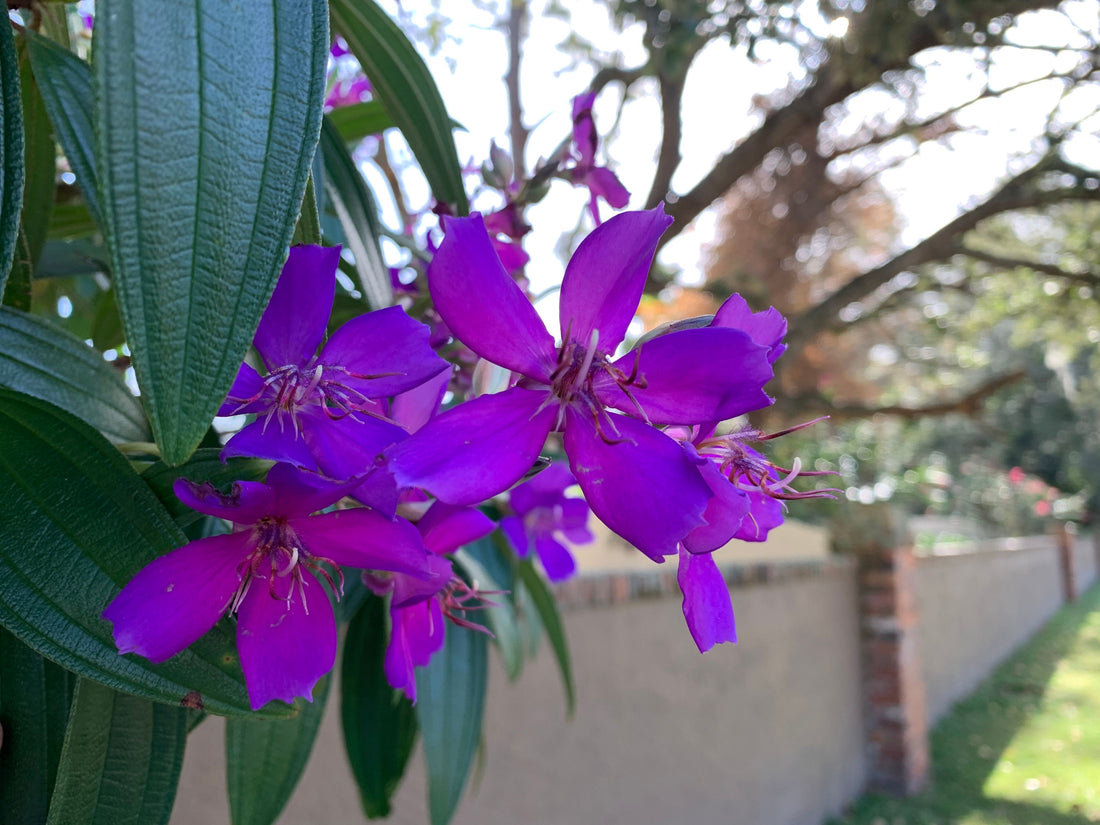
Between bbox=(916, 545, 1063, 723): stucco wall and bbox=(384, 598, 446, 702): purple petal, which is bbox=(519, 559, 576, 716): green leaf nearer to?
bbox=(384, 598, 446, 702): purple petal

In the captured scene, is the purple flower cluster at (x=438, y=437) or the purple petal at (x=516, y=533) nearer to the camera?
the purple flower cluster at (x=438, y=437)

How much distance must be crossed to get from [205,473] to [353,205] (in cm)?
23

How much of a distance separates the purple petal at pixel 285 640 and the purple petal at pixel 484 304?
5.0 inches

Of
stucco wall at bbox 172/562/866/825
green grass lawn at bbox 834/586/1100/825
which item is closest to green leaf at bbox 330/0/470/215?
stucco wall at bbox 172/562/866/825

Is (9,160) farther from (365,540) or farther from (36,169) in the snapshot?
(36,169)

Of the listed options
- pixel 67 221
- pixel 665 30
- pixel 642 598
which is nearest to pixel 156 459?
pixel 67 221

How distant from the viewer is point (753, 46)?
77.8 inches

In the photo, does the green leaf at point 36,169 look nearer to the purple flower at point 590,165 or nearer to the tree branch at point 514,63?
the purple flower at point 590,165

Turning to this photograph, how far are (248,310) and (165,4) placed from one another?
0.37ft

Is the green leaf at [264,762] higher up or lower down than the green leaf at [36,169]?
lower down

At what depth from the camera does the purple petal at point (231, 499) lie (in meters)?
0.31

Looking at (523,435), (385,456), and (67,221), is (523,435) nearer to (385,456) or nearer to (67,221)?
(385,456)

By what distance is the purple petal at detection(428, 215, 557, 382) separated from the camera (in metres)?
0.31

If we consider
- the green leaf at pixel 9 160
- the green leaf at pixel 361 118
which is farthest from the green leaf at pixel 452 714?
the green leaf at pixel 9 160
